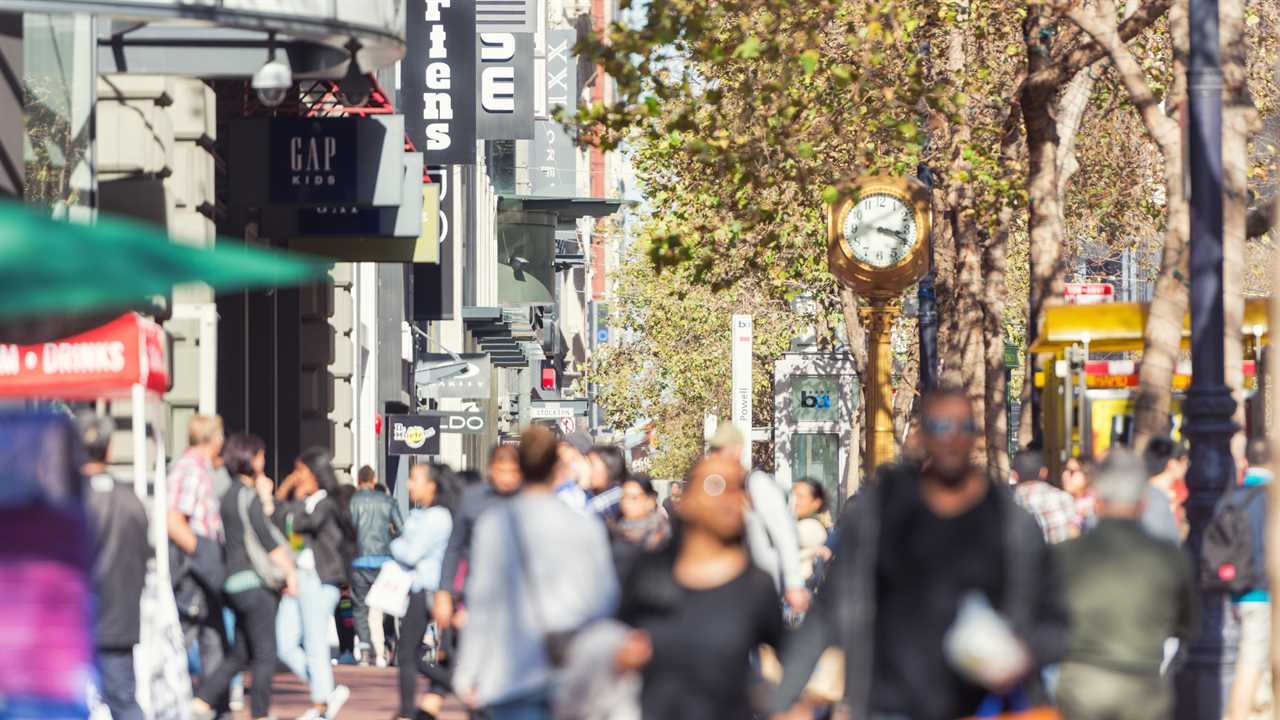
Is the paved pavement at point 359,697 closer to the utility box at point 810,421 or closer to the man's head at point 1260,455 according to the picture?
the man's head at point 1260,455

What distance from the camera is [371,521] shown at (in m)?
21.1

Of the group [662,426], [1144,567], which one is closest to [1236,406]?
[1144,567]

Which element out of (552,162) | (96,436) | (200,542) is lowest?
(200,542)

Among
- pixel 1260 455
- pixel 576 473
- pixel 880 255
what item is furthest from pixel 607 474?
pixel 880 255

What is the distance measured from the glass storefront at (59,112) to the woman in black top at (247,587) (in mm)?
2722

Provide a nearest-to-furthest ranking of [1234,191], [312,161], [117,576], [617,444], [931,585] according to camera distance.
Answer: [931,585] < [117,576] < [1234,191] < [617,444] < [312,161]

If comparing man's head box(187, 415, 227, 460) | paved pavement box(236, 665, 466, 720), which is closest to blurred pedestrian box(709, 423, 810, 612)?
man's head box(187, 415, 227, 460)

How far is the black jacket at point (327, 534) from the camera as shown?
16.5m

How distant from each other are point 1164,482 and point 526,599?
6.00 meters

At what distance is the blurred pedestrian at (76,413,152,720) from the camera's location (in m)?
10.9

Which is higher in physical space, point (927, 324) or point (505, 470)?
point (927, 324)

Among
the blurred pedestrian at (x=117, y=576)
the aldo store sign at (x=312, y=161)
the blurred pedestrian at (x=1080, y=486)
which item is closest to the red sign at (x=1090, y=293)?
the aldo store sign at (x=312, y=161)

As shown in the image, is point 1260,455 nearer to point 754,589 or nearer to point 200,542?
point 200,542

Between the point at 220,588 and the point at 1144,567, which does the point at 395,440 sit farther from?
the point at 1144,567
